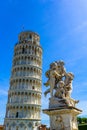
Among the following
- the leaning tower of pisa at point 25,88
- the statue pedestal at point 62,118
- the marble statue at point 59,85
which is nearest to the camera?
the statue pedestal at point 62,118

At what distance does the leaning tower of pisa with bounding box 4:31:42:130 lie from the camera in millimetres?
50459

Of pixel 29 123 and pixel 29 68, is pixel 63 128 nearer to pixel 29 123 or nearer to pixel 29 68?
pixel 29 123

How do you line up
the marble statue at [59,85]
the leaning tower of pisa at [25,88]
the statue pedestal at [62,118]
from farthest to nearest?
the leaning tower of pisa at [25,88], the marble statue at [59,85], the statue pedestal at [62,118]

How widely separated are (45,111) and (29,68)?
4895cm

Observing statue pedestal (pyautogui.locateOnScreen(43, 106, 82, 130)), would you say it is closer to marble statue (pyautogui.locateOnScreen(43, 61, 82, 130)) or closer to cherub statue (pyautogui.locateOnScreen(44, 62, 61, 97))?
marble statue (pyautogui.locateOnScreen(43, 61, 82, 130))

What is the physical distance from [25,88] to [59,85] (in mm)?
46294

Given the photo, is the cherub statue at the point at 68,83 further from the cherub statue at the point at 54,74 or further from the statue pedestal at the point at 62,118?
the statue pedestal at the point at 62,118

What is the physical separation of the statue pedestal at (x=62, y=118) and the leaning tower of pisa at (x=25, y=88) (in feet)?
147

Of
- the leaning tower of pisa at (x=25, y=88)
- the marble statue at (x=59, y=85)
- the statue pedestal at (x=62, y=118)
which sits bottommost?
the statue pedestal at (x=62, y=118)

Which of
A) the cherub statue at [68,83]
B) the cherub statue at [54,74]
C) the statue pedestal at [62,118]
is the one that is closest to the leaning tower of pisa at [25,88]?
the cherub statue at [54,74]

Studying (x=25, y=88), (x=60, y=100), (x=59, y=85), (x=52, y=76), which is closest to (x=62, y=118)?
(x=60, y=100)

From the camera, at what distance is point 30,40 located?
62344 millimetres

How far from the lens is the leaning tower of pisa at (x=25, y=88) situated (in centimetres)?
5046

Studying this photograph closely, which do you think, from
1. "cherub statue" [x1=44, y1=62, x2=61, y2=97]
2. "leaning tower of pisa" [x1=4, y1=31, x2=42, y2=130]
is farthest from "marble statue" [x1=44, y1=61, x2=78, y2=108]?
"leaning tower of pisa" [x1=4, y1=31, x2=42, y2=130]
